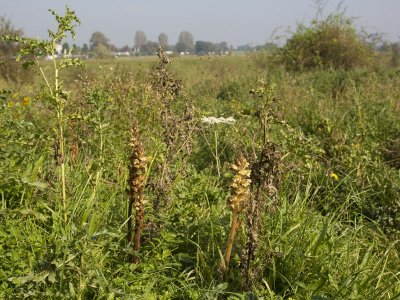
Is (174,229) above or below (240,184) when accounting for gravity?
below

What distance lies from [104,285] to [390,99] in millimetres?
6118

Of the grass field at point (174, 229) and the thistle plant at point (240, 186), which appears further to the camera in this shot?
the grass field at point (174, 229)

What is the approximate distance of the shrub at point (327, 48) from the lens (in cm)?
1494

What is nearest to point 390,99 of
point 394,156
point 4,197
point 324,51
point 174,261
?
point 394,156

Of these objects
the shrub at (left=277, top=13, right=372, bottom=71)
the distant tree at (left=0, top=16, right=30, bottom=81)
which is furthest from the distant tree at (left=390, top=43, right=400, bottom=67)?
the distant tree at (left=0, top=16, right=30, bottom=81)

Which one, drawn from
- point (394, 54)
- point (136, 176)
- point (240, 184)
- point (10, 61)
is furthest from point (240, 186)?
point (394, 54)

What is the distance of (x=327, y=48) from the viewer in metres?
15.1

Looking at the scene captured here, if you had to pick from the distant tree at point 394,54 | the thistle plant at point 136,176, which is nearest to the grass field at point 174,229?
the thistle plant at point 136,176

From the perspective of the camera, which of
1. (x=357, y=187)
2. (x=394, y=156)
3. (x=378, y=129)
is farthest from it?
(x=378, y=129)

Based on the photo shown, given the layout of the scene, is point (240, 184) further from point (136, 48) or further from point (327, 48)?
point (136, 48)

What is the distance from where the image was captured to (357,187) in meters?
3.97

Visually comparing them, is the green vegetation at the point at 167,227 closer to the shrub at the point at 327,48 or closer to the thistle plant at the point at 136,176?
the thistle plant at the point at 136,176

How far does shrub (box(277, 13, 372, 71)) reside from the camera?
14938 mm

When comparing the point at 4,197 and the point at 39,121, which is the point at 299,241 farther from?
the point at 39,121
